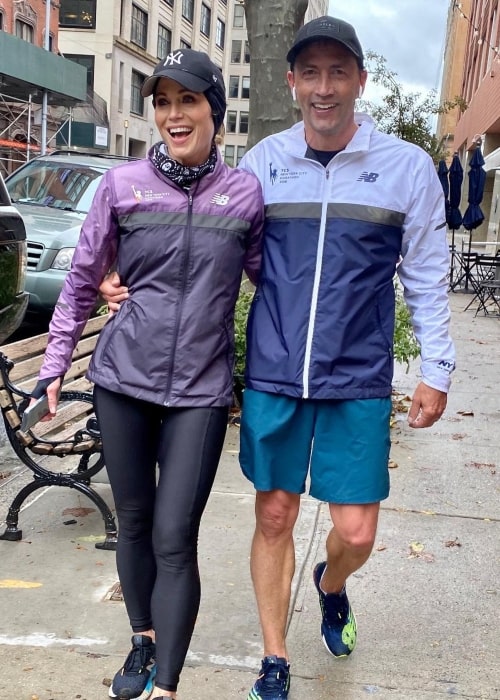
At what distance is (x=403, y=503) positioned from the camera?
187 inches

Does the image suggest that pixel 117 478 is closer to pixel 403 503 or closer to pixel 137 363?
pixel 137 363

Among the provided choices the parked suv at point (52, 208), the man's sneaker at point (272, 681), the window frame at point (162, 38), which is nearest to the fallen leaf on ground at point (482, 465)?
the man's sneaker at point (272, 681)

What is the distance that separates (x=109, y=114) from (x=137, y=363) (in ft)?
150

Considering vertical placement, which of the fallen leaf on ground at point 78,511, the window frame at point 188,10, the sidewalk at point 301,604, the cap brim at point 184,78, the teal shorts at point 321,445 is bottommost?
the fallen leaf on ground at point 78,511

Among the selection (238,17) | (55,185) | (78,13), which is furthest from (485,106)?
(238,17)

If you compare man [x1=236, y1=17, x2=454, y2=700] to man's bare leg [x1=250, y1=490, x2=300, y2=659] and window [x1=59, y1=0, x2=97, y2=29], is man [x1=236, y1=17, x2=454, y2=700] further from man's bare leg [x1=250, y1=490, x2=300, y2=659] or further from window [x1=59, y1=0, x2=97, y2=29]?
window [x1=59, y1=0, x2=97, y2=29]

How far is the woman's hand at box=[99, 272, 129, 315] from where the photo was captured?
2672 mm

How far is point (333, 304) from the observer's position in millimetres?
2682

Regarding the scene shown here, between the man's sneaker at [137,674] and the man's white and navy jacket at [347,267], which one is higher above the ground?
the man's white and navy jacket at [347,267]

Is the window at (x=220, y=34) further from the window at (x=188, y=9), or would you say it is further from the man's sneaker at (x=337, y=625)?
the man's sneaker at (x=337, y=625)

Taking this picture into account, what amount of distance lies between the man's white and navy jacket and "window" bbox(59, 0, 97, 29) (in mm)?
47460

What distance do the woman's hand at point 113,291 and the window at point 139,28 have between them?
48.9m

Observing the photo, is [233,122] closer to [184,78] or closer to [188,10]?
[188,10]

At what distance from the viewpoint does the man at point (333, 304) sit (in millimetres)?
2695
